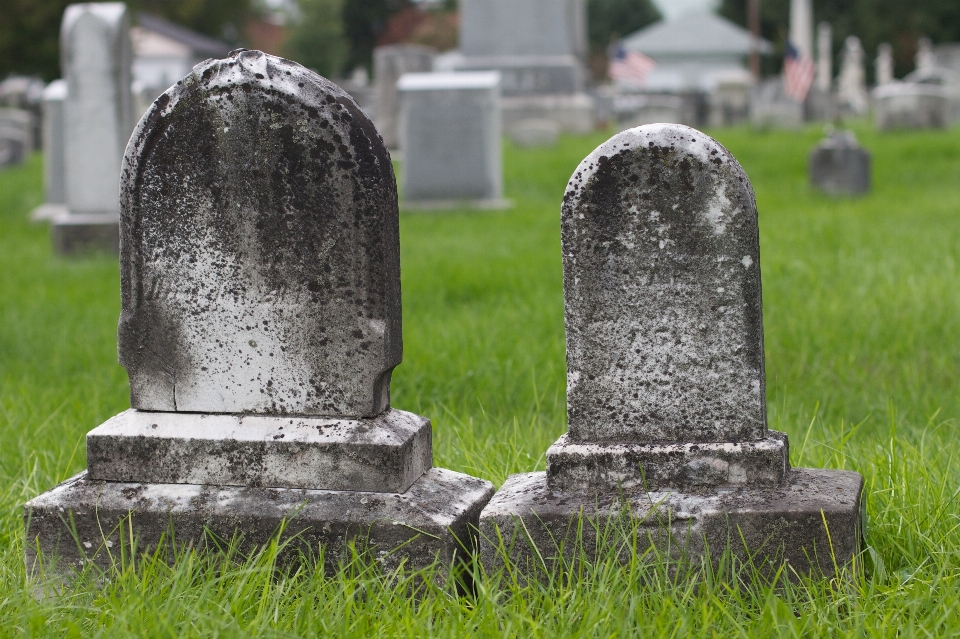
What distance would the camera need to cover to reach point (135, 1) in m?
29.3

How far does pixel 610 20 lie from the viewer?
70438mm

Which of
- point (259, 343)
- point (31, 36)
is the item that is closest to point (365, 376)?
point (259, 343)

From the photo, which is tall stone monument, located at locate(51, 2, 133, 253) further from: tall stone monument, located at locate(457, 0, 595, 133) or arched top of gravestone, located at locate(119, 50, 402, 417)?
tall stone monument, located at locate(457, 0, 595, 133)

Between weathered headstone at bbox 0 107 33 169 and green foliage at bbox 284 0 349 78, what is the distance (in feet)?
115

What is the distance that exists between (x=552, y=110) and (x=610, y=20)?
52.2 m

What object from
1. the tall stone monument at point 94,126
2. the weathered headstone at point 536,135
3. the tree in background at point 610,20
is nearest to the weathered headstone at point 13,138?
the weathered headstone at point 536,135

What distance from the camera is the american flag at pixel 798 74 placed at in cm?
2005

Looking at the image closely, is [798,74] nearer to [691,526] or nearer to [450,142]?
[450,142]

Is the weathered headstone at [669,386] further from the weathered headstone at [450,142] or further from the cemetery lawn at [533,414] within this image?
the weathered headstone at [450,142]

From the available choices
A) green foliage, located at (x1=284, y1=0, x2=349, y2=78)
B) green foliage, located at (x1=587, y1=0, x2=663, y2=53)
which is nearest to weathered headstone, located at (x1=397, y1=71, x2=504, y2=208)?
green foliage, located at (x1=284, y1=0, x2=349, y2=78)

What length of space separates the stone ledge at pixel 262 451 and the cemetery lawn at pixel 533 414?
209 mm

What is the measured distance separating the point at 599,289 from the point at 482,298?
141 inches

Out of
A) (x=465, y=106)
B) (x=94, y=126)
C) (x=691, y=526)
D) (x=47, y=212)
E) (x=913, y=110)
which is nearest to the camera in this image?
(x=691, y=526)

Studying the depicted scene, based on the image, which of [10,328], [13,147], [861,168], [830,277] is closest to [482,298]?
[830,277]
